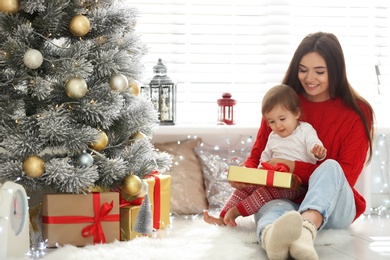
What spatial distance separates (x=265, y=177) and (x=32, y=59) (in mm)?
966

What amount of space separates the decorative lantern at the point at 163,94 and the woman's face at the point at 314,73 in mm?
747

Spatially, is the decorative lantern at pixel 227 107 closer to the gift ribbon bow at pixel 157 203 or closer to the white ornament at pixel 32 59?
the gift ribbon bow at pixel 157 203

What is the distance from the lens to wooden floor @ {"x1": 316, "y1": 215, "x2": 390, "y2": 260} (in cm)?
234

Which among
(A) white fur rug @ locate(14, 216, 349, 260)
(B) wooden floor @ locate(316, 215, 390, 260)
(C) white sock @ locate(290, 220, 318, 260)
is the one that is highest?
(C) white sock @ locate(290, 220, 318, 260)

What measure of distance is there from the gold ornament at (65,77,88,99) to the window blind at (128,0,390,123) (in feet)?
3.86

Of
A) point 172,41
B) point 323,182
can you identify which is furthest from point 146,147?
point 172,41

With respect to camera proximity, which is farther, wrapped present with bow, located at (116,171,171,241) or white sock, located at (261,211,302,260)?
wrapped present with bow, located at (116,171,171,241)

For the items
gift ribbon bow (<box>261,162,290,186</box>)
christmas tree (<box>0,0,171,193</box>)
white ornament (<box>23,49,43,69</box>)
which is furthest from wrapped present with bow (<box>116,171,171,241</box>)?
white ornament (<box>23,49,43,69</box>)

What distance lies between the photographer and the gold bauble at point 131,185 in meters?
2.55

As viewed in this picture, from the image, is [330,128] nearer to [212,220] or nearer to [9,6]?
[212,220]

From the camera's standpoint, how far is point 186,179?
3.32 meters

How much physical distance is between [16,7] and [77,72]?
310 millimetres

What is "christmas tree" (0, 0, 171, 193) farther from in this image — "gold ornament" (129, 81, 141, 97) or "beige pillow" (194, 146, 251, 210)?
"beige pillow" (194, 146, 251, 210)

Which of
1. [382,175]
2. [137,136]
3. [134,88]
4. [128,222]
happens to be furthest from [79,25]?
[382,175]
